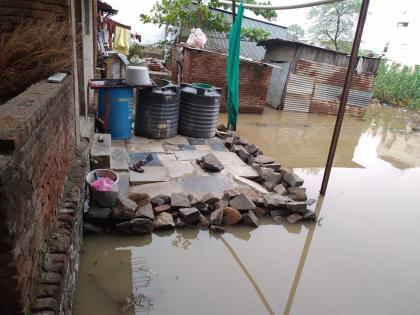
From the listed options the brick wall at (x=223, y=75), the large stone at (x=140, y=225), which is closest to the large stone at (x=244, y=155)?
the large stone at (x=140, y=225)

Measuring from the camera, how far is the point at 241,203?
13.0 ft

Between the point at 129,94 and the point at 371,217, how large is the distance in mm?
4556

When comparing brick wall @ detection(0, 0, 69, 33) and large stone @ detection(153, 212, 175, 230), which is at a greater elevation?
brick wall @ detection(0, 0, 69, 33)

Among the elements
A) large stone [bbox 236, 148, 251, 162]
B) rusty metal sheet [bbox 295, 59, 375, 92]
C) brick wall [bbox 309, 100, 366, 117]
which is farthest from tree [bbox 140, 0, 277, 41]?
large stone [bbox 236, 148, 251, 162]

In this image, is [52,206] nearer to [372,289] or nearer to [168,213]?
[168,213]

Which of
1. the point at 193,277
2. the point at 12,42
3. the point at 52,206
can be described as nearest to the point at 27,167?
the point at 52,206

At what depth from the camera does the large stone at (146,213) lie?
349cm

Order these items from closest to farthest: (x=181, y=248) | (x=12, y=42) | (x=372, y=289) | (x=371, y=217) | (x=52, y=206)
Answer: (x=52, y=206), (x=12, y=42), (x=372, y=289), (x=181, y=248), (x=371, y=217)

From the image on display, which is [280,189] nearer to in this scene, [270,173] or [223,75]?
[270,173]

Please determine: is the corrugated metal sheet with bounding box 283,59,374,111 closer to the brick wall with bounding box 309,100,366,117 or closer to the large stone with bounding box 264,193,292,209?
the brick wall with bounding box 309,100,366,117

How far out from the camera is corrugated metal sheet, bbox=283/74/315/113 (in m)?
12.4

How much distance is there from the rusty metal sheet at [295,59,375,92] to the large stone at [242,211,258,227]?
32.3 feet

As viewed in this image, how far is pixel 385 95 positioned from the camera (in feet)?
60.7

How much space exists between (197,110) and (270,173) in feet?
7.41
